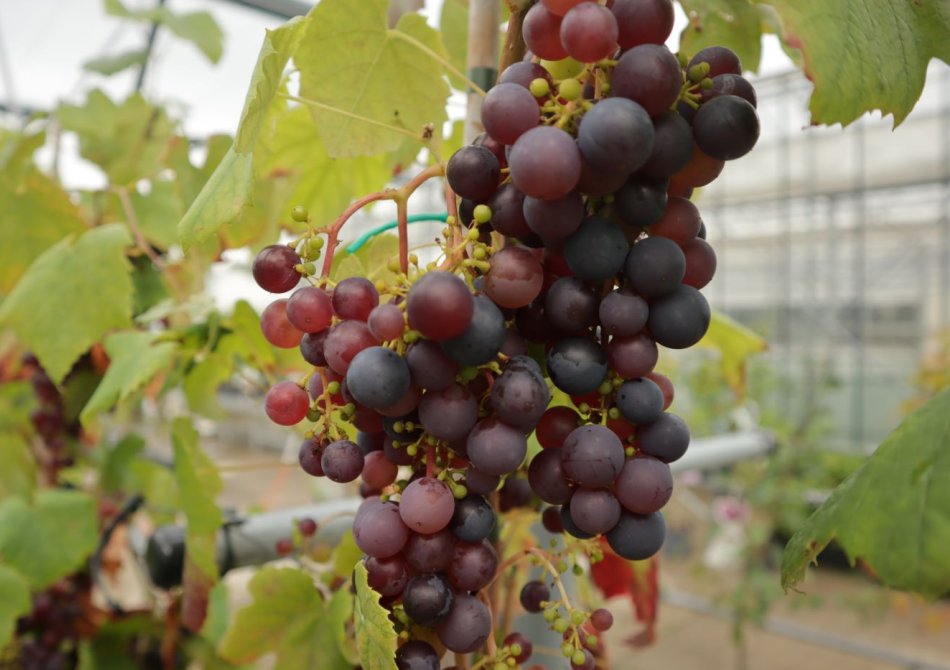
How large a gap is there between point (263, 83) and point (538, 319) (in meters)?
0.15

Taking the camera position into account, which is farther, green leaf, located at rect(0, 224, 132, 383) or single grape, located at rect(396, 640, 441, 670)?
green leaf, located at rect(0, 224, 132, 383)

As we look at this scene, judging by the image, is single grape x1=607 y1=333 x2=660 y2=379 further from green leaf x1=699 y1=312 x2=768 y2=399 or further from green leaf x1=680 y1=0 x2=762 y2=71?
green leaf x1=699 y1=312 x2=768 y2=399

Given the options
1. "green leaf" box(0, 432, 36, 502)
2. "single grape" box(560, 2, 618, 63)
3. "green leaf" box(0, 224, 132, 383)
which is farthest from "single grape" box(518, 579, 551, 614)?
"green leaf" box(0, 432, 36, 502)

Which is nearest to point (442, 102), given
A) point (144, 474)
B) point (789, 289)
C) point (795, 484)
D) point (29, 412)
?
point (144, 474)

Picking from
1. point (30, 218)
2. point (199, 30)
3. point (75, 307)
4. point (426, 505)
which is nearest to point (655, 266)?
point (426, 505)

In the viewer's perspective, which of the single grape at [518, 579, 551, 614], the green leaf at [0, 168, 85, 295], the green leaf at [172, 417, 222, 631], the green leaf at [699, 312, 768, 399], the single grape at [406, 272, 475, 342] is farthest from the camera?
the green leaf at [0, 168, 85, 295]

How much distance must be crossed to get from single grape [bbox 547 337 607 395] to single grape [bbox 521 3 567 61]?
12cm

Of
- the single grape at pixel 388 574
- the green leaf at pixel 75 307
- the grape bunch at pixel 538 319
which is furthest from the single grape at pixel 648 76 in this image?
the green leaf at pixel 75 307

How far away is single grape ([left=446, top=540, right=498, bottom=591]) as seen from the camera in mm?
307

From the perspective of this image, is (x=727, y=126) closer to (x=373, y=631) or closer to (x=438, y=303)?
(x=438, y=303)

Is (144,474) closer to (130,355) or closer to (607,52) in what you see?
(130,355)

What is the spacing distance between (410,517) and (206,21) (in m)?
1.11

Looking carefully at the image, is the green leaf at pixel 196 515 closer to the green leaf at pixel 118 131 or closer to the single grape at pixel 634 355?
the single grape at pixel 634 355

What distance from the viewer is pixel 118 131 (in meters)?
0.98
